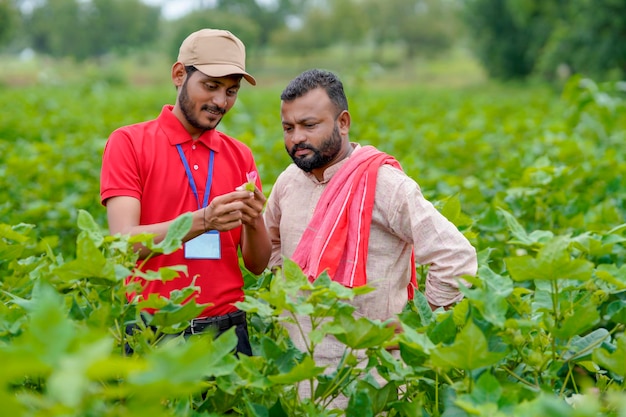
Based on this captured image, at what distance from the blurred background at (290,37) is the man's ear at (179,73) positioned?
147 feet

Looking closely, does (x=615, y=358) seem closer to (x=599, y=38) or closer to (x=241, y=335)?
(x=241, y=335)

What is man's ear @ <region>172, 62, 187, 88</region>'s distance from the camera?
2.58m

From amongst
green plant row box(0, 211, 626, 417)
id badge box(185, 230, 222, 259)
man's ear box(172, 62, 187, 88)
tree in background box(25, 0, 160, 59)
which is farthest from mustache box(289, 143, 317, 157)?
tree in background box(25, 0, 160, 59)

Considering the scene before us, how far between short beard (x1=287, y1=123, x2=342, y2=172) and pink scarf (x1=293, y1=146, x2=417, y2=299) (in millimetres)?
65

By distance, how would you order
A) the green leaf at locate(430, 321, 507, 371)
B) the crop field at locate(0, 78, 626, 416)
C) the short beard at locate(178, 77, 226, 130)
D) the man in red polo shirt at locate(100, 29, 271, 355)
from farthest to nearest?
the short beard at locate(178, 77, 226, 130) < the man in red polo shirt at locate(100, 29, 271, 355) < the green leaf at locate(430, 321, 507, 371) < the crop field at locate(0, 78, 626, 416)

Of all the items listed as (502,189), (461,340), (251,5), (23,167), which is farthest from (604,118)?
(251,5)

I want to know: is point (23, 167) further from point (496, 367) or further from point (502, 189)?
point (496, 367)

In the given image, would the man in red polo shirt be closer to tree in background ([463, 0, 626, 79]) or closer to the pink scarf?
the pink scarf

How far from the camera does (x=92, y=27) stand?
88.4m

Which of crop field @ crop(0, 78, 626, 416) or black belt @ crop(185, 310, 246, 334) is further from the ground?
crop field @ crop(0, 78, 626, 416)

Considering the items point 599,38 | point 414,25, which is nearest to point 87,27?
point 414,25

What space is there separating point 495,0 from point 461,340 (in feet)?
155

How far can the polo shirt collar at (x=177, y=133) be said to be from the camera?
254 cm

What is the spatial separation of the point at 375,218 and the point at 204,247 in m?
0.50
